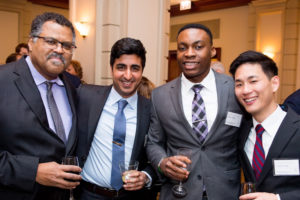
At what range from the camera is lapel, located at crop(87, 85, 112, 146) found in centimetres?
188

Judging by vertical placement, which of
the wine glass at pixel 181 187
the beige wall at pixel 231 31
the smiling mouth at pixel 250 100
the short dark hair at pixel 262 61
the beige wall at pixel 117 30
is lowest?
the wine glass at pixel 181 187

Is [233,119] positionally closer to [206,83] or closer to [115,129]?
[206,83]

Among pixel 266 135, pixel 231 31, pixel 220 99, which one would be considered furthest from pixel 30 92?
pixel 231 31

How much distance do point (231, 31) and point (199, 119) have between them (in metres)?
7.44

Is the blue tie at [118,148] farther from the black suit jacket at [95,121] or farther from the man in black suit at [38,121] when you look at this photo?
the man in black suit at [38,121]

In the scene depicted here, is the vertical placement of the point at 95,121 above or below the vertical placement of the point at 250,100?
below

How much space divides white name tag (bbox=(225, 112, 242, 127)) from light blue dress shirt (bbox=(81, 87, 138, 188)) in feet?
2.17

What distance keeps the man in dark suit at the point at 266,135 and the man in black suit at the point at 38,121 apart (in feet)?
3.35

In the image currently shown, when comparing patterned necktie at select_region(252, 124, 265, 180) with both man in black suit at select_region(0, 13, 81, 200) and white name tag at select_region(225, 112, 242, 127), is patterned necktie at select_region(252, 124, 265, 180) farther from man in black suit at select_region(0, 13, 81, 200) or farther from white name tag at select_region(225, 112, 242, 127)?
man in black suit at select_region(0, 13, 81, 200)

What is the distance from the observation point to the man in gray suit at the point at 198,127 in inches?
65.7

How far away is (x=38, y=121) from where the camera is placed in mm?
1517

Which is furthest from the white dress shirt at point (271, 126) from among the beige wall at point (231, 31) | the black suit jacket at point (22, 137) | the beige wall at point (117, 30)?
the beige wall at point (231, 31)

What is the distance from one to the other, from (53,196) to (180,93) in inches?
40.4

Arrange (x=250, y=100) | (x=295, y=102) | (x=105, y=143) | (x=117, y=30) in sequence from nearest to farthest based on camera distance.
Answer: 1. (x=250, y=100)
2. (x=105, y=143)
3. (x=295, y=102)
4. (x=117, y=30)
